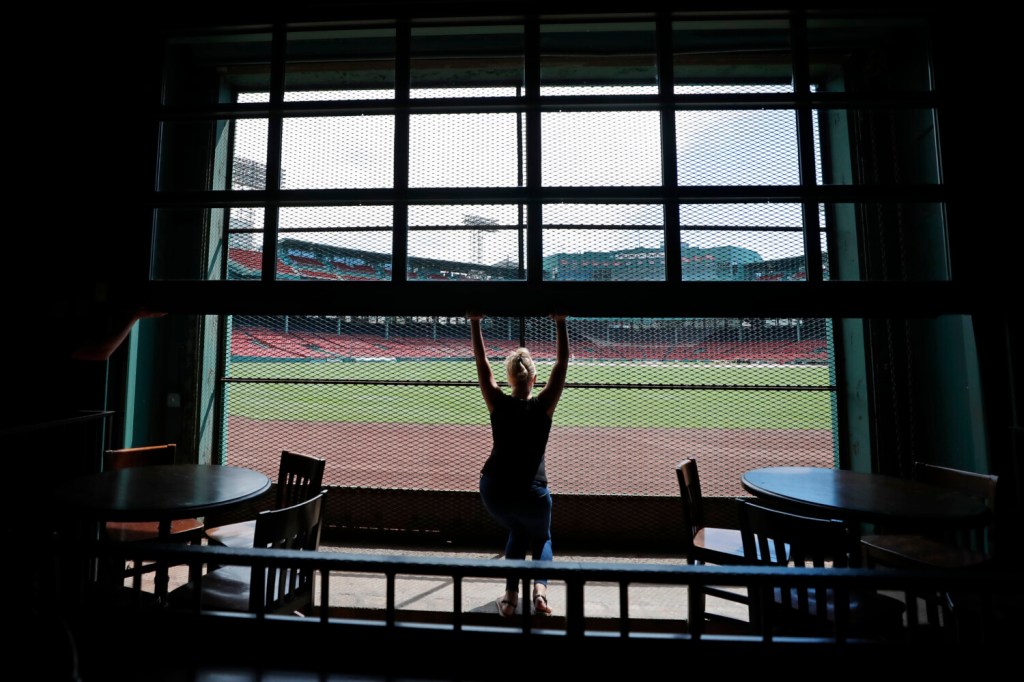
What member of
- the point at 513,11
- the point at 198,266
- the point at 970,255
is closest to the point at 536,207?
the point at 513,11

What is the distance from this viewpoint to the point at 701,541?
2600 millimetres

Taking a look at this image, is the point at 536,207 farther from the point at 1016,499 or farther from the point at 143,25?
the point at 1016,499

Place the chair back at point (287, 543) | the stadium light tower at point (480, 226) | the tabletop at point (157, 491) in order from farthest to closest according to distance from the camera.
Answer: the stadium light tower at point (480, 226) < the tabletop at point (157, 491) < the chair back at point (287, 543)

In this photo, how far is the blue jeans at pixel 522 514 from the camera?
2523 mm

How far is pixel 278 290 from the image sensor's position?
2369mm

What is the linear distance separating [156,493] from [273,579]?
3.27ft

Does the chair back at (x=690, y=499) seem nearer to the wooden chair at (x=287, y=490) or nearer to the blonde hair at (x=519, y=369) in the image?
the blonde hair at (x=519, y=369)

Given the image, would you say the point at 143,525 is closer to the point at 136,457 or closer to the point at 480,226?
the point at 136,457

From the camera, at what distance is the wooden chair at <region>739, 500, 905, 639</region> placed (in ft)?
5.19

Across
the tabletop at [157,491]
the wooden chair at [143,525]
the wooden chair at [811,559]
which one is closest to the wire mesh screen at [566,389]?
the wooden chair at [143,525]

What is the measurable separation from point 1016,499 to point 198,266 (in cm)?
604

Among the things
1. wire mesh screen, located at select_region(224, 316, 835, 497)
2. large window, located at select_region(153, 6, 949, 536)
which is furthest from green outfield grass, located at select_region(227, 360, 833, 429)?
large window, located at select_region(153, 6, 949, 536)

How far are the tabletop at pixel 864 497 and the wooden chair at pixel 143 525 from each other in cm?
321

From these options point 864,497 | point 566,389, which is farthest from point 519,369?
point 566,389
